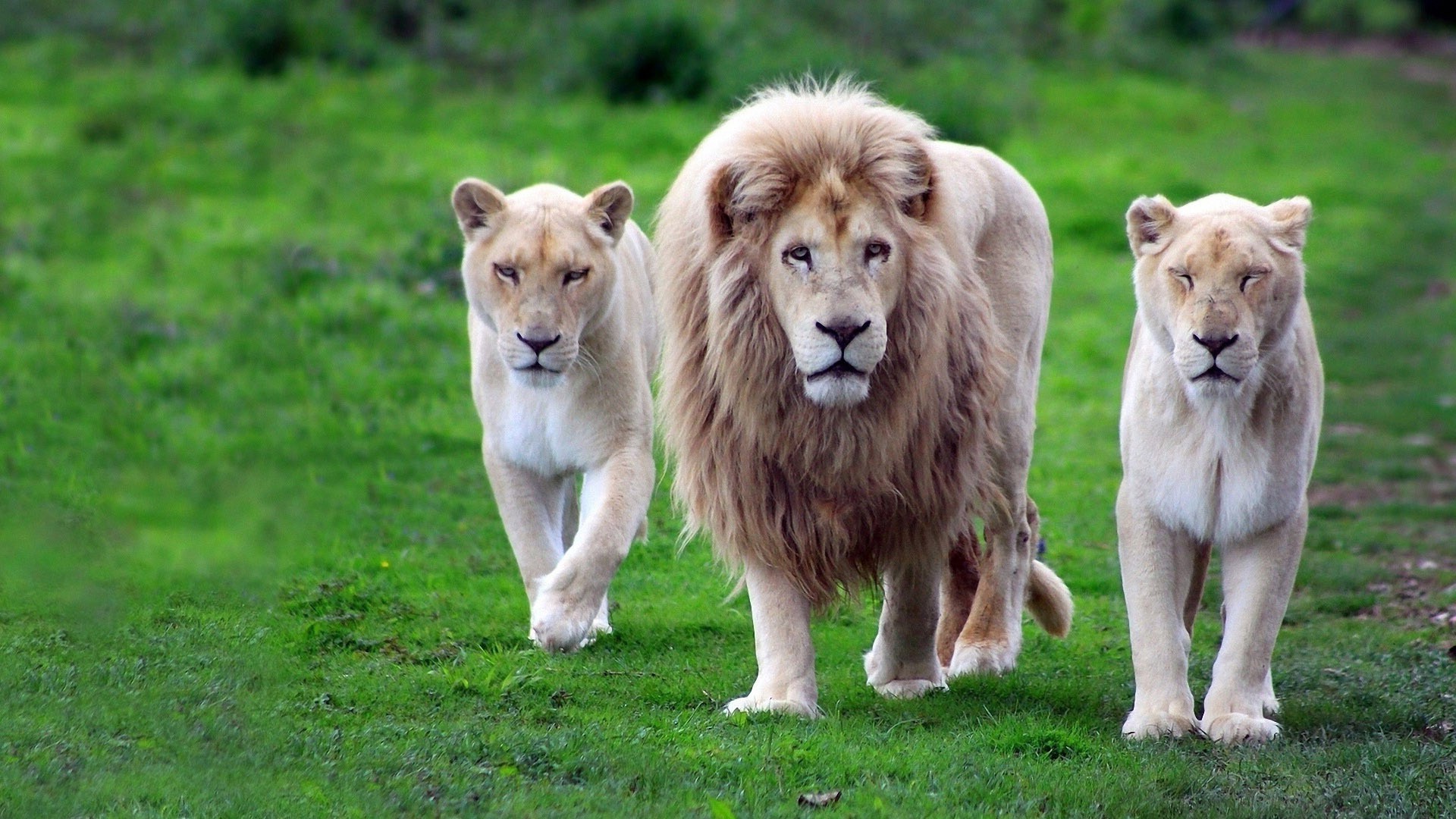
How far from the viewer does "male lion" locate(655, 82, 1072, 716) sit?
5105mm

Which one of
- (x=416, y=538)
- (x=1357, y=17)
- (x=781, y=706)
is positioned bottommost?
(x=416, y=538)

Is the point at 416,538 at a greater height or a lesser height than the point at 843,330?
lesser

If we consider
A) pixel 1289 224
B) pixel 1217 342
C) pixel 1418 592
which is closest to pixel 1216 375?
pixel 1217 342

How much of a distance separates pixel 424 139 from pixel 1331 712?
491 inches

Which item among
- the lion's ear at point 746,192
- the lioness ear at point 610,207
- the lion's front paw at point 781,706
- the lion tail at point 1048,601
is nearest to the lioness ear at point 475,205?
the lioness ear at point 610,207

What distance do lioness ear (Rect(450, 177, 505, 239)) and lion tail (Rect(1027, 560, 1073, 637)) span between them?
258 centimetres

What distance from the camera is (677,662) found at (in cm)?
636

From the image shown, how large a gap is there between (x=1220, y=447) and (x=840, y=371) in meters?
1.33

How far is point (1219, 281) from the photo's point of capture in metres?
5.14

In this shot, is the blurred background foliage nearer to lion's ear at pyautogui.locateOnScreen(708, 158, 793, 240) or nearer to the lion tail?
the lion tail

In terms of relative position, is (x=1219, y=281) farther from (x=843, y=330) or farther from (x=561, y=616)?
(x=561, y=616)

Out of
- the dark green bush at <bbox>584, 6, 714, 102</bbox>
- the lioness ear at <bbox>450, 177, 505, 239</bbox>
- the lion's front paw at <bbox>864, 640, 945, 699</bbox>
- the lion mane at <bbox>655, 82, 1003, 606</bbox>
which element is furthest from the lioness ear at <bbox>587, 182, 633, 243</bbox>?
the dark green bush at <bbox>584, 6, 714, 102</bbox>

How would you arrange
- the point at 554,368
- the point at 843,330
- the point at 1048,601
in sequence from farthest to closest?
the point at 1048,601 → the point at 554,368 → the point at 843,330

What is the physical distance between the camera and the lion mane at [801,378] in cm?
524
